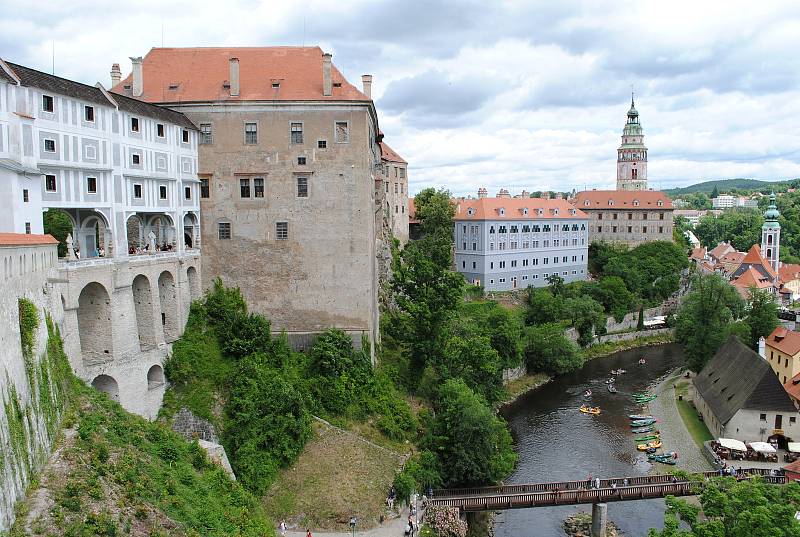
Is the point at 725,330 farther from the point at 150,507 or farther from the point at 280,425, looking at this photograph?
the point at 150,507

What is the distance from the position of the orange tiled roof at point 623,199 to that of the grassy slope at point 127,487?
2990 inches

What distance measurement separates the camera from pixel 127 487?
697 inches

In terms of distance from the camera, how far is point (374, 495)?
26.3 metres

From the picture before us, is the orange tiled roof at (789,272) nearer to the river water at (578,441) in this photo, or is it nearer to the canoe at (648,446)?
the river water at (578,441)

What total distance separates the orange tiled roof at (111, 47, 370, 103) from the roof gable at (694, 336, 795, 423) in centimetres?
2735

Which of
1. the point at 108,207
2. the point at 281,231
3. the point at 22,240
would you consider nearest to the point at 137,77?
the point at 108,207

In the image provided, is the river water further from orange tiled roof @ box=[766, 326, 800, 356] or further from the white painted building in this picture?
the white painted building

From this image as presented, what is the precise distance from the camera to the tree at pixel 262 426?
83.1ft

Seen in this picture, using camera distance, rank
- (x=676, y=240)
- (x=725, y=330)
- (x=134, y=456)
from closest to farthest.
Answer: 1. (x=134, y=456)
2. (x=725, y=330)
3. (x=676, y=240)

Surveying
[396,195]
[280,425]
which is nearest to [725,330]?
[396,195]

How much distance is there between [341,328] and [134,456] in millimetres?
14071

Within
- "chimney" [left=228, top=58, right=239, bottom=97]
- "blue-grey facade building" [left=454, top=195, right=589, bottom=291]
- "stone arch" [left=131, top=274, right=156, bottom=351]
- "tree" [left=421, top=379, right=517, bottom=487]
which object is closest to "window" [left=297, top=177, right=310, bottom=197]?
"chimney" [left=228, top=58, right=239, bottom=97]

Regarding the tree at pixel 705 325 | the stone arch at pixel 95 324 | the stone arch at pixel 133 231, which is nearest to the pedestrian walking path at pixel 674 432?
the tree at pixel 705 325

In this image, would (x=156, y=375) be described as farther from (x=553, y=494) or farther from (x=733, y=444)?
(x=733, y=444)
